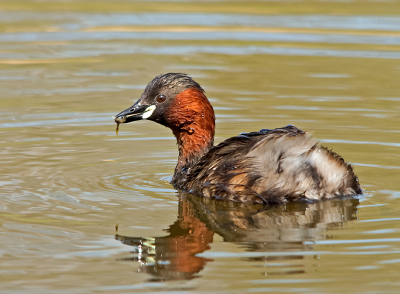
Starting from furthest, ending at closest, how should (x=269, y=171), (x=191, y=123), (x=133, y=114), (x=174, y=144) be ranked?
(x=174, y=144)
(x=191, y=123)
(x=133, y=114)
(x=269, y=171)

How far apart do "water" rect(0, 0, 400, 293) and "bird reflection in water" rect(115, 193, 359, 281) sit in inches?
0.8

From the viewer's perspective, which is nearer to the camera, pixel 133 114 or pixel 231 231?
pixel 231 231

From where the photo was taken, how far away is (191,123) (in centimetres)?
707

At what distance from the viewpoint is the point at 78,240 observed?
526cm

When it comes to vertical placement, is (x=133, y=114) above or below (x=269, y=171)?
above

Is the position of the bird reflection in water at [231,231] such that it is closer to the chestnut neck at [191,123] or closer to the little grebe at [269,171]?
the little grebe at [269,171]

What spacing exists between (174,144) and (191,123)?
135cm

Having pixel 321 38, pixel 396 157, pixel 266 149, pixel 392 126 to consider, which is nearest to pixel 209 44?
pixel 321 38

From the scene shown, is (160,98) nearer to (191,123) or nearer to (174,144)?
(191,123)

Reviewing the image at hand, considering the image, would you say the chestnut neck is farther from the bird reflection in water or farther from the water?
the bird reflection in water

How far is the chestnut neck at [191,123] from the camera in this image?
7.00 metres

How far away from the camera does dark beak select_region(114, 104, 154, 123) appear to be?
6850 millimetres

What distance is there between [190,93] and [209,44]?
746 cm

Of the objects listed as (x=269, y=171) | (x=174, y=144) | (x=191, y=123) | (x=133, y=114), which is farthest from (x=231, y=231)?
(x=174, y=144)
